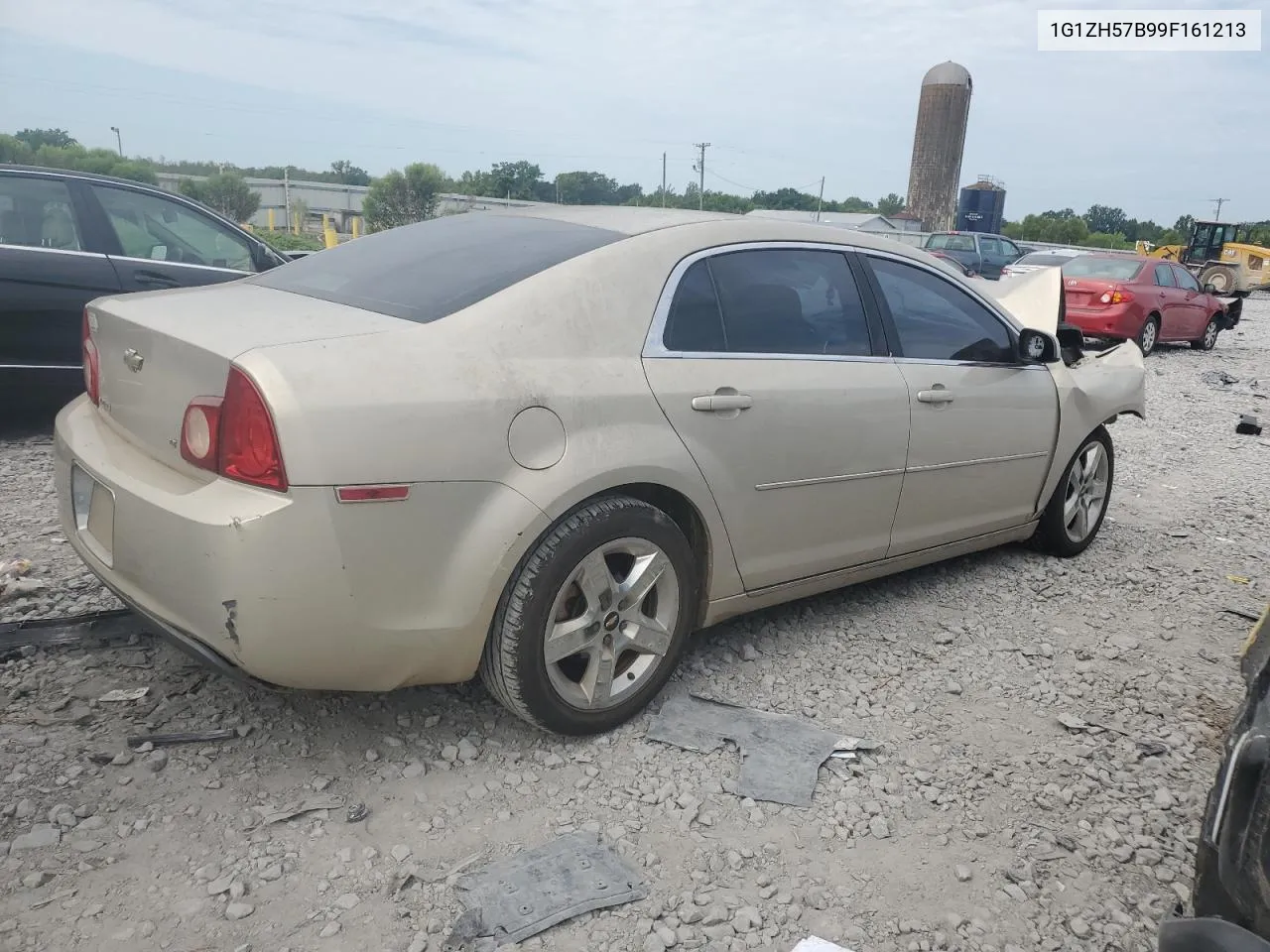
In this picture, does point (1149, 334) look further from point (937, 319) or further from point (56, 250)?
point (56, 250)

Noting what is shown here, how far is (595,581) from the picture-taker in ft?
9.20

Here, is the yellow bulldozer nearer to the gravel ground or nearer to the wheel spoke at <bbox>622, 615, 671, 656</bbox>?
the gravel ground

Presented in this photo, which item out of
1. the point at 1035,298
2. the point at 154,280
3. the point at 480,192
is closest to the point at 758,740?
the point at 1035,298

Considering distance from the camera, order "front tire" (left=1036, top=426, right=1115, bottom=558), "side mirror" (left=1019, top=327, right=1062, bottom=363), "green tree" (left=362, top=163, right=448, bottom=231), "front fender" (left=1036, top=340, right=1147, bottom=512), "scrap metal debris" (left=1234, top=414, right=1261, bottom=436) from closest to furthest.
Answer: "side mirror" (left=1019, top=327, right=1062, bottom=363) → "front fender" (left=1036, top=340, right=1147, bottom=512) → "front tire" (left=1036, top=426, right=1115, bottom=558) → "scrap metal debris" (left=1234, top=414, right=1261, bottom=436) → "green tree" (left=362, top=163, right=448, bottom=231)

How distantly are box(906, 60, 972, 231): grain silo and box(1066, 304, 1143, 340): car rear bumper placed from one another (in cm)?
4617

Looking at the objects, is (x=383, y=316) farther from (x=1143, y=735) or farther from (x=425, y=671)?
(x=1143, y=735)

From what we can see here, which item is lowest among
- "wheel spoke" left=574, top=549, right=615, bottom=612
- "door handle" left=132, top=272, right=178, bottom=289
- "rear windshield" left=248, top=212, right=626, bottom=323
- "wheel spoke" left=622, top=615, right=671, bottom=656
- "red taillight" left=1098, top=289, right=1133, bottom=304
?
"wheel spoke" left=622, top=615, right=671, bottom=656

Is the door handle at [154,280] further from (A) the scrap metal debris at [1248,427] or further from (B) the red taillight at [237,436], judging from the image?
(A) the scrap metal debris at [1248,427]

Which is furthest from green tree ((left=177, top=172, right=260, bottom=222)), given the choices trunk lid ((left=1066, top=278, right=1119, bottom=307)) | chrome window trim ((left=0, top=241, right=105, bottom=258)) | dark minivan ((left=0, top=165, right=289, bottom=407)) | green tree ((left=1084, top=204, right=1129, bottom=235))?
green tree ((left=1084, top=204, right=1129, bottom=235))

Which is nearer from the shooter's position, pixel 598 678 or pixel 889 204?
pixel 598 678

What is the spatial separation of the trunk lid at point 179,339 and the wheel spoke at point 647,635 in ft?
3.60

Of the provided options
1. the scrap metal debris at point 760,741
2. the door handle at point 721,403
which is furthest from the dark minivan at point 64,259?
the scrap metal debris at point 760,741

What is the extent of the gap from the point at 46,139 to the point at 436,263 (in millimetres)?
31097

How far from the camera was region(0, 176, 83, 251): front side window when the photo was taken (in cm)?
564
